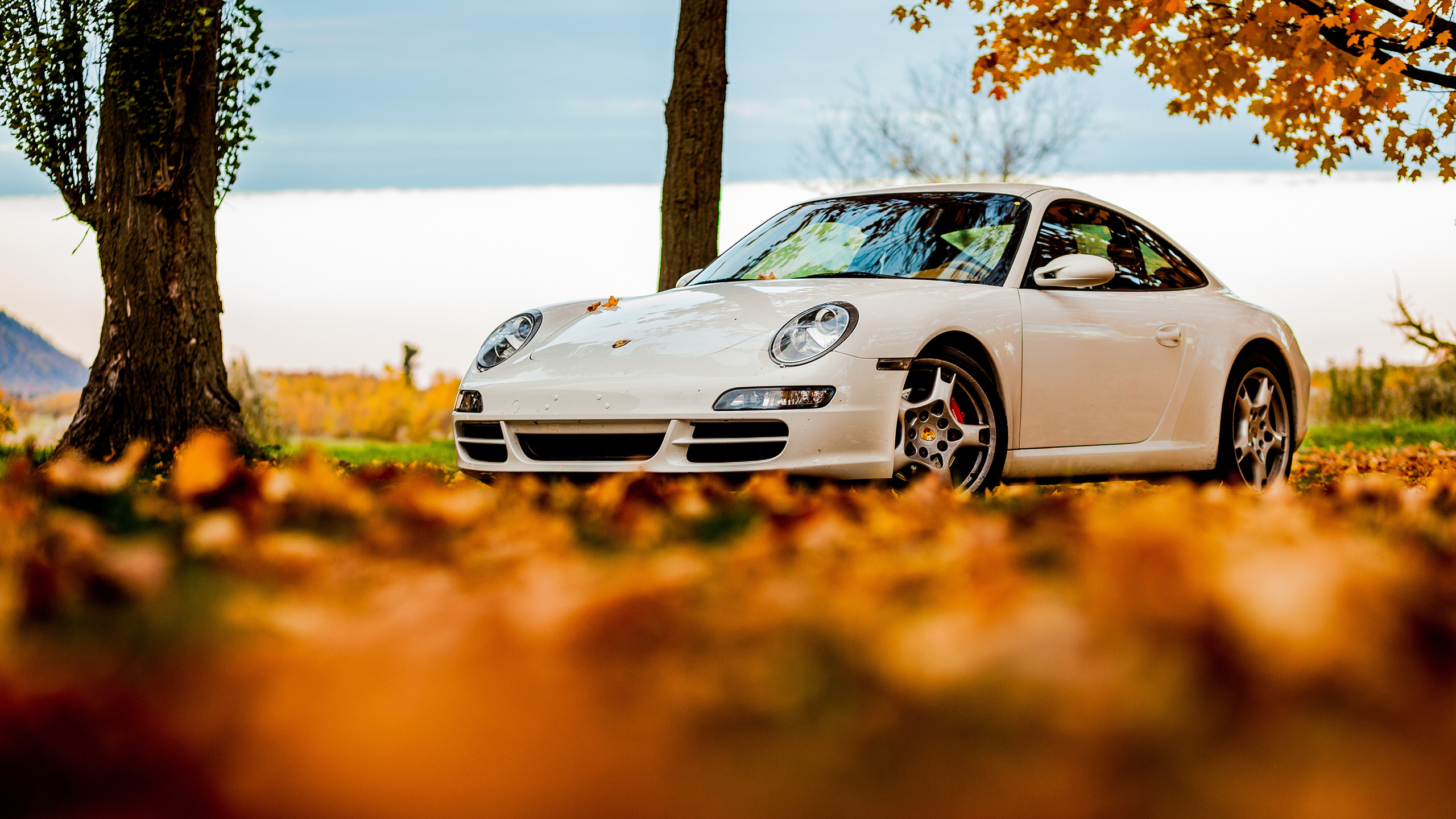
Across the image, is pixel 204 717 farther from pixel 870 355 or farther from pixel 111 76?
pixel 111 76

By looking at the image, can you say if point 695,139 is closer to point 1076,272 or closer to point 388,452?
point 1076,272

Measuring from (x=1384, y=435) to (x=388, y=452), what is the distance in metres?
10.3

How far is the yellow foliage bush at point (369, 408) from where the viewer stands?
46.5ft

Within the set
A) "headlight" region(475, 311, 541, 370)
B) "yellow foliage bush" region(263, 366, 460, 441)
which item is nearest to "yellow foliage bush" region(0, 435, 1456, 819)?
"headlight" region(475, 311, 541, 370)

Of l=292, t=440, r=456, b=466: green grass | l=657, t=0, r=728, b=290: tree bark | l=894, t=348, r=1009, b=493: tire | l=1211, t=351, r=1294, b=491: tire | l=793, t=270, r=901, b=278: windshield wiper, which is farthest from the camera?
l=292, t=440, r=456, b=466: green grass

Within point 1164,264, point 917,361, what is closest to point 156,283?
point 917,361

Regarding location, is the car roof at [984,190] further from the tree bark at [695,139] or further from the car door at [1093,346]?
the tree bark at [695,139]

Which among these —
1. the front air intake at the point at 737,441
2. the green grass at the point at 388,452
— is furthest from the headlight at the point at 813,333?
the green grass at the point at 388,452

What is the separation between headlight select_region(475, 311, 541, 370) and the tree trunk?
2.82 m

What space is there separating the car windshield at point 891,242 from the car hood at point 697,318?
12.4 inches

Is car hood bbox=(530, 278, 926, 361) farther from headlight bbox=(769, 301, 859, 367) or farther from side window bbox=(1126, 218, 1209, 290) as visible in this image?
side window bbox=(1126, 218, 1209, 290)

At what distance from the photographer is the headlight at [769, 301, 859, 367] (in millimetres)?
4176

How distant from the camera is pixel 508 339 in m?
5.11

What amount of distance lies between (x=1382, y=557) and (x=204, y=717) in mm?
1826
